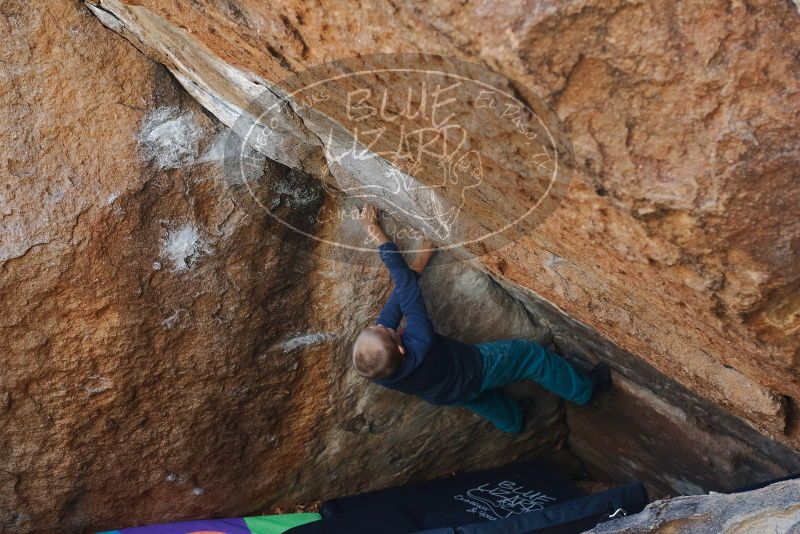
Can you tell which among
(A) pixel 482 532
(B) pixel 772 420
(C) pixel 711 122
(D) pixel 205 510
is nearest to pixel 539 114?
(C) pixel 711 122

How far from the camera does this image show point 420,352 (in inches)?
122

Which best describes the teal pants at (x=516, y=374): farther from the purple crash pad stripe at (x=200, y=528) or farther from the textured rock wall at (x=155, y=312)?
the purple crash pad stripe at (x=200, y=528)

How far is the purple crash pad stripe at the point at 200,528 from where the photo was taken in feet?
10.7

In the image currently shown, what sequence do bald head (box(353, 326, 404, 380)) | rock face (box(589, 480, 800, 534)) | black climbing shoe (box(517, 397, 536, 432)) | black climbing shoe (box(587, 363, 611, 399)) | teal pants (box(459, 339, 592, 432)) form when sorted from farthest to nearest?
black climbing shoe (box(517, 397, 536, 432)) < black climbing shoe (box(587, 363, 611, 399)) < teal pants (box(459, 339, 592, 432)) < bald head (box(353, 326, 404, 380)) < rock face (box(589, 480, 800, 534))

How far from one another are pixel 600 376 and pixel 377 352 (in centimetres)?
141

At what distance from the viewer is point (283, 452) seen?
11.4 ft

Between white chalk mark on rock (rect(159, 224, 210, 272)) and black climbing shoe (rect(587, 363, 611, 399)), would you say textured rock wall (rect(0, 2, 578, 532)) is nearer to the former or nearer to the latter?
white chalk mark on rock (rect(159, 224, 210, 272))

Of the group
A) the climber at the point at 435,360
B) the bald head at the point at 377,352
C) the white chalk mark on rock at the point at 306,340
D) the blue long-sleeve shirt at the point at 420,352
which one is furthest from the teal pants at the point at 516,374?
the white chalk mark on rock at the point at 306,340

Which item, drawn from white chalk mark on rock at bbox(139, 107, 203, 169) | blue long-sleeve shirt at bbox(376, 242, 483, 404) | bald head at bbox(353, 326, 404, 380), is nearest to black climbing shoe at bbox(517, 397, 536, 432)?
blue long-sleeve shirt at bbox(376, 242, 483, 404)

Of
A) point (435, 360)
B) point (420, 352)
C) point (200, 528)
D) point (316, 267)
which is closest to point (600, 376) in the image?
point (435, 360)

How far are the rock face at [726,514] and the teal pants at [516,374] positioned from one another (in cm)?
111

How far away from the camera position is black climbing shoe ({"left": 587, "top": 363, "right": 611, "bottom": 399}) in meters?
3.78

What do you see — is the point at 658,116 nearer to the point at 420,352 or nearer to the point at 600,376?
the point at 420,352

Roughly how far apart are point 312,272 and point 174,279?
1.87 feet
